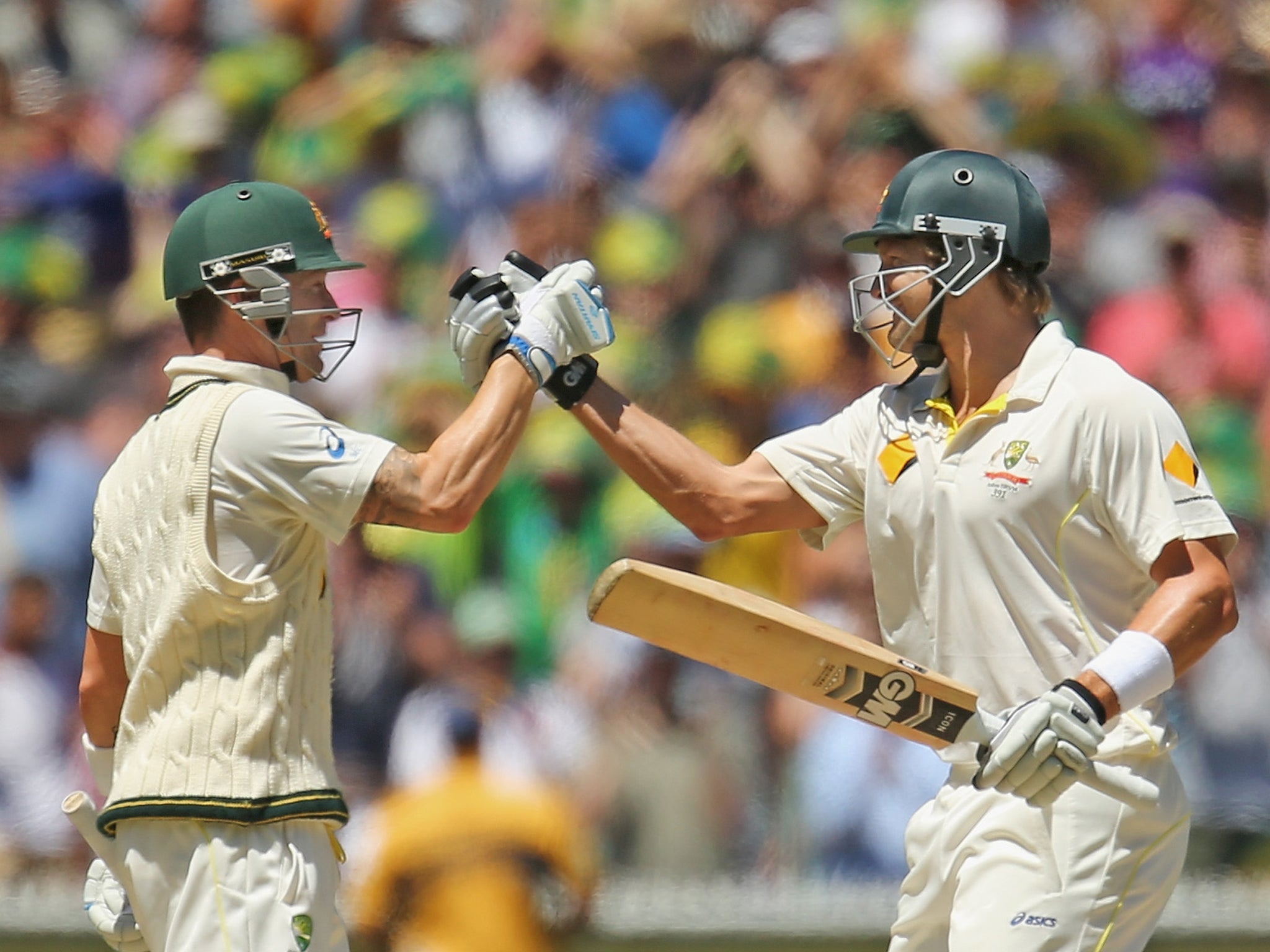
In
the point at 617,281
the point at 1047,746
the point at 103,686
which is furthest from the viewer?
the point at 617,281

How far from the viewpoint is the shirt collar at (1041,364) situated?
3496mm

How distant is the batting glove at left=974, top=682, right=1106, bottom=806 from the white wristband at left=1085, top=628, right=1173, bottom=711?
0.05 metres

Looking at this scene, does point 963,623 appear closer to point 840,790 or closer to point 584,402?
point 584,402

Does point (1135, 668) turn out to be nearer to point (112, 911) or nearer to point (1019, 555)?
point (1019, 555)

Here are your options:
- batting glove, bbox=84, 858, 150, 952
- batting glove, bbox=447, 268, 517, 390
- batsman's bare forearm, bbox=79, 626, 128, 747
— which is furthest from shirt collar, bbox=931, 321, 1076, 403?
batting glove, bbox=84, 858, 150, 952

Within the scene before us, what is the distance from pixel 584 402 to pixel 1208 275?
334cm

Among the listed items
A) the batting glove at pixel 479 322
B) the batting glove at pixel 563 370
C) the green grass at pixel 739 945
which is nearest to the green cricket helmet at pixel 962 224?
the batting glove at pixel 563 370

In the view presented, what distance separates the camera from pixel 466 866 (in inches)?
208

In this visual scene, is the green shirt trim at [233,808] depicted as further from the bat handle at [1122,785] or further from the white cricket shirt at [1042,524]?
the bat handle at [1122,785]

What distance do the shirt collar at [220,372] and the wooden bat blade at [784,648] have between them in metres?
0.69

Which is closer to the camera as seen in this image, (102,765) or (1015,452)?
(1015,452)

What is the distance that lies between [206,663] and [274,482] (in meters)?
0.32

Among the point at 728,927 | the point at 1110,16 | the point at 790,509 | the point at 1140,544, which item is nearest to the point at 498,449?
the point at 790,509

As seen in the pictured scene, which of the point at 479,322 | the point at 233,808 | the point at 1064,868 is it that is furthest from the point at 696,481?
the point at 233,808
